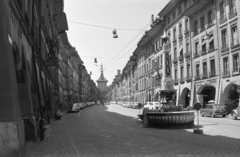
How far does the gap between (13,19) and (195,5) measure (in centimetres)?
3049

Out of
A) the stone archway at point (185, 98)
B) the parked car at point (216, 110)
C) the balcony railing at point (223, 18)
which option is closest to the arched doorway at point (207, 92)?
the stone archway at point (185, 98)

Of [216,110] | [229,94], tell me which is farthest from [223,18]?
[216,110]

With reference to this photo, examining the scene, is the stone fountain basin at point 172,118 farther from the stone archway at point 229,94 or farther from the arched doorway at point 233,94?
the arched doorway at point 233,94

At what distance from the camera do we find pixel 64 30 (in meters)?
50.8

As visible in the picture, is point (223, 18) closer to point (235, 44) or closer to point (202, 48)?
point (235, 44)

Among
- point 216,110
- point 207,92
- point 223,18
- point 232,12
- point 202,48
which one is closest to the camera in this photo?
point 216,110

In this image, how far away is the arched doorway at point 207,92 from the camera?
37.3 meters

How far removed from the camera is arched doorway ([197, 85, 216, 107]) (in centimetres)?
3731

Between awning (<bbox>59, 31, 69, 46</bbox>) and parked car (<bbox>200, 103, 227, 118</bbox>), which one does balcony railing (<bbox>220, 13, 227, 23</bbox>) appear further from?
awning (<bbox>59, 31, 69, 46</bbox>)

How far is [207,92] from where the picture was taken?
3894cm

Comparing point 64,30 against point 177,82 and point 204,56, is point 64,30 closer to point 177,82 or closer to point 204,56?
point 177,82

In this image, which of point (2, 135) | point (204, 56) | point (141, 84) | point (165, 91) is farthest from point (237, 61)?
point (141, 84)

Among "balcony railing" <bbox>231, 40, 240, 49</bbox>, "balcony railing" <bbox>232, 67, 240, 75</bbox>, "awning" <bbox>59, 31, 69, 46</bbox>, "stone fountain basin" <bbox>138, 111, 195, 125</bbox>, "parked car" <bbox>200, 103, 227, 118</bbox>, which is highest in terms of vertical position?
"awning" <bbox>59, 31, 69, 46</bbox>

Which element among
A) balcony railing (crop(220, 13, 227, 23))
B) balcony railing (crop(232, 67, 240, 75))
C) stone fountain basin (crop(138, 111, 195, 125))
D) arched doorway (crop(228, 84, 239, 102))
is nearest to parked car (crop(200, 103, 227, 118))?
balcony railing (crop(232, 67, 240, 75))
